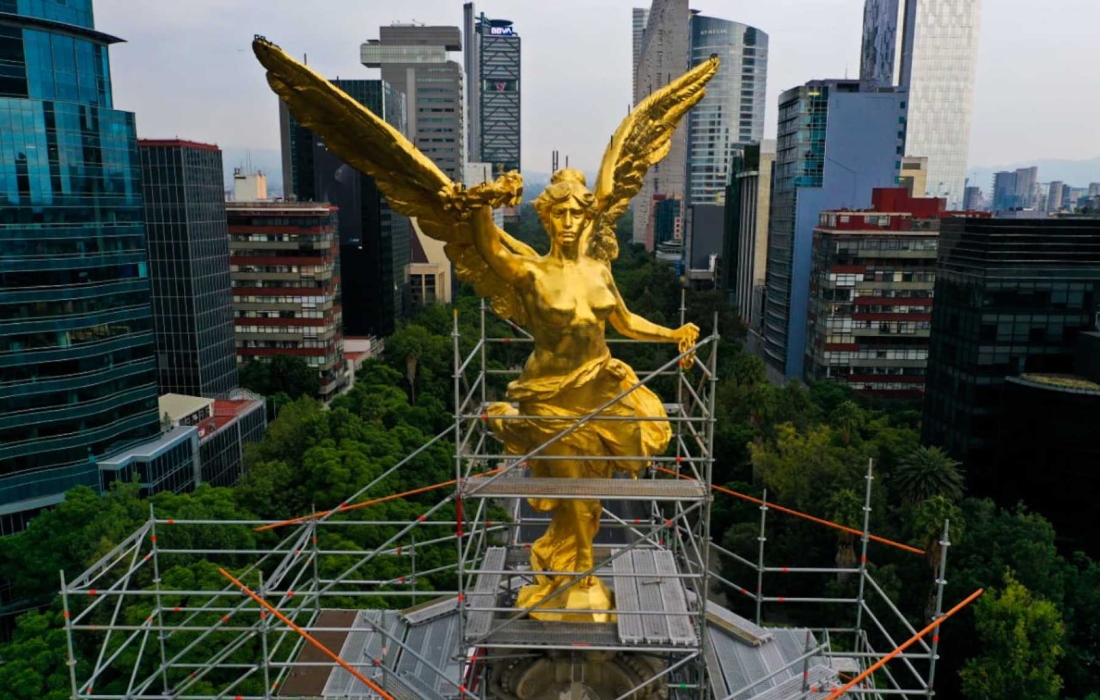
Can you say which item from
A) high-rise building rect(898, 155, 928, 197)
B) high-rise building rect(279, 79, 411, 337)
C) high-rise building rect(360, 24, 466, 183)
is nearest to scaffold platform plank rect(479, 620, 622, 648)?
high-rise building rect(279, 79, 411, 337)

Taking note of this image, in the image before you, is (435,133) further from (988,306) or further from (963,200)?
(988,306)

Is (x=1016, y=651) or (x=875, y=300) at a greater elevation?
(x=875, y=300)

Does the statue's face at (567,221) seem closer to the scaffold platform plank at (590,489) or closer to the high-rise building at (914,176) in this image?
the scaffold platform plank at (590,489)

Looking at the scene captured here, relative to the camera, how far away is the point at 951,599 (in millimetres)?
25484

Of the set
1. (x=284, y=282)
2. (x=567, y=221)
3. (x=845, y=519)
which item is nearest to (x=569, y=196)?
(x=567, y=221)

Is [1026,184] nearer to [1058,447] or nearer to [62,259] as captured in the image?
[1058,447]

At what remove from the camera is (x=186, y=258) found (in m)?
44.5

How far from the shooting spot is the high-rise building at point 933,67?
442 feet

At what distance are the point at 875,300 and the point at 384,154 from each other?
4435cm

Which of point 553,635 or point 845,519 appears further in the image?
point 845,519

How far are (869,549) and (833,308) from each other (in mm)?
25121

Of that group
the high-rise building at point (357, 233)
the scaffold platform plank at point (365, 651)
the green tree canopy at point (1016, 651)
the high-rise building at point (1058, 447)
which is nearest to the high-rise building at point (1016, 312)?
the high-rise building at point (1058, 447)

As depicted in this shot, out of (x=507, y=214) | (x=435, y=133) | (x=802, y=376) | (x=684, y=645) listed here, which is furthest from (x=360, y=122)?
(x=507, y=214)

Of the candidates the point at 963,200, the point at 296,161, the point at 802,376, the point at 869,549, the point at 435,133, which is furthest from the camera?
the point at 963,200
